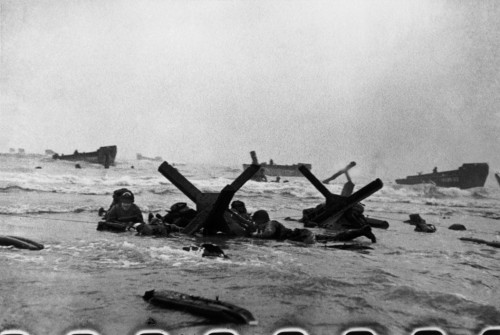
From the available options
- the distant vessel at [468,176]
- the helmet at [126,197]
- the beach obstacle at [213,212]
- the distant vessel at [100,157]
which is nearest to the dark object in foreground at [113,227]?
the helmet at [126,197]

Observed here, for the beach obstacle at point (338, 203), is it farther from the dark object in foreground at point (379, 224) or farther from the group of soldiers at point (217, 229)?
the dark object in foreground at point (379, 224)

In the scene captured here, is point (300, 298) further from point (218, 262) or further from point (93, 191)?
point (93, 191)

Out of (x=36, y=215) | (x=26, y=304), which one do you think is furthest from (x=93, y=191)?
(x=26, y=304)

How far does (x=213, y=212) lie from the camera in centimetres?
832

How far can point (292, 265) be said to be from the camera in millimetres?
5684

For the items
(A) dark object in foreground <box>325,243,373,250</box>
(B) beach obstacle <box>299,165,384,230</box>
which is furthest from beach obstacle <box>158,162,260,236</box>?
(B) beach obstacle <box>299,165,384,230</box>

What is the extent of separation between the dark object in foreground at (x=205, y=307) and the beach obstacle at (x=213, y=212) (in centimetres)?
449

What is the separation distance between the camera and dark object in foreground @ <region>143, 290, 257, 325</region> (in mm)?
3111

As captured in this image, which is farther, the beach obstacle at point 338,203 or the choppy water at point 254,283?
the beach obstacle at point 338,203

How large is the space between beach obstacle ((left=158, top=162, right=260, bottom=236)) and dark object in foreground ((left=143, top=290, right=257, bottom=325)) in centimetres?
449

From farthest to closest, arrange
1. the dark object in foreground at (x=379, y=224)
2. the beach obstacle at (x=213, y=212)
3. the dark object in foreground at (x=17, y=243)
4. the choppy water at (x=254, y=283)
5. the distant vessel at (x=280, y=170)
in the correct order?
1. the distant vessel at (x=280, y=170)
2. the dark object in foreground at (x=379, y=224)
3. the beach obstacle at (x=213, y=212)
4. the dark object in foreground at (x=17, y=243)
5. the choppy water at (x=254, y=283)

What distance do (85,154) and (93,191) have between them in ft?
66.7

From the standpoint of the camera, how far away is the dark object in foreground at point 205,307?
3.11 metres

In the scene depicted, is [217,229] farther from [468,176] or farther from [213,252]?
[468,176]
